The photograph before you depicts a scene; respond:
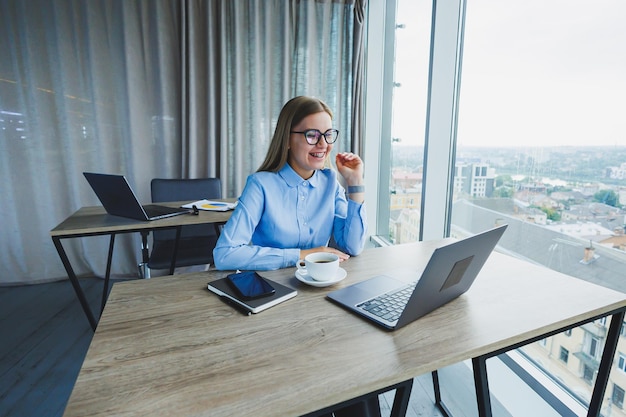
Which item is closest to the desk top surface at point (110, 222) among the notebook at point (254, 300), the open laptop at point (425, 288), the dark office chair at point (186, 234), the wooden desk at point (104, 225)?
the wooden desk at point (104, 225)

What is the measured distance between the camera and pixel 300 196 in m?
1.38

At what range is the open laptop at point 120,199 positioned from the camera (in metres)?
1.81

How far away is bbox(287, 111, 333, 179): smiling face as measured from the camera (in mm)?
1303

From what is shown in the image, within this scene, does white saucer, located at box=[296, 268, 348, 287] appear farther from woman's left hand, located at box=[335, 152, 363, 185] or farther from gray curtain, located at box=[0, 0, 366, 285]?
gray curtain, located at box=[0, 0, 366, 285]

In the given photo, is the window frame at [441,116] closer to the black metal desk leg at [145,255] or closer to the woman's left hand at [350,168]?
the woman's left hand at [350,168]

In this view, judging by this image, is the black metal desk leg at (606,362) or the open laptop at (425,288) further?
the black metal desk leg at (606,362)

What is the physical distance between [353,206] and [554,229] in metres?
0.91

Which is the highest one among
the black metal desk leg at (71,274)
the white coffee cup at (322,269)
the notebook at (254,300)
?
the white coffee cup at (322,269)

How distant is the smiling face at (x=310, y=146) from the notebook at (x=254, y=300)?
0.53 metres

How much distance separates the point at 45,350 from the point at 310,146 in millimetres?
2044

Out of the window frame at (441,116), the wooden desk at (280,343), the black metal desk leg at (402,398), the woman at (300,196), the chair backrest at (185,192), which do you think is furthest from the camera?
the chair backrest at (185,192)

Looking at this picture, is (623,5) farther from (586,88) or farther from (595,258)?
(595,258)

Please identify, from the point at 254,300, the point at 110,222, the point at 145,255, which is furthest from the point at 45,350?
the point at 254,300

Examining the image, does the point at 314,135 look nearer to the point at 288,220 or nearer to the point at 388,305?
the point at 288,220
